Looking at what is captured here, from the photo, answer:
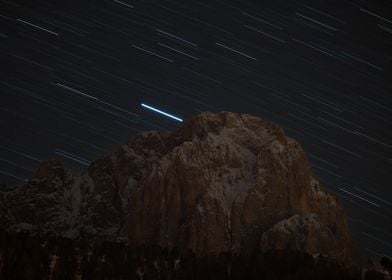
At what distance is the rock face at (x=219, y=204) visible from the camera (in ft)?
546

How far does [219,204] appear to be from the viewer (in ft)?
565

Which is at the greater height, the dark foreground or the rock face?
the rock face

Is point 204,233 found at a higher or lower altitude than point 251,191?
lower

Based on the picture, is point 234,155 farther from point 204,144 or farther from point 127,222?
point 127,222

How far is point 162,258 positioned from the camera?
13388cm

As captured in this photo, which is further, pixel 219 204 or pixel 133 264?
pixel 219 204

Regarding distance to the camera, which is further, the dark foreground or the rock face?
the rock face

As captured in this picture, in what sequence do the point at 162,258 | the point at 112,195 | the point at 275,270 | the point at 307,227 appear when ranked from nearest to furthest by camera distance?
the point at 275,270 → the point at 162,258 → the point at 307,227 → the point at 112,195

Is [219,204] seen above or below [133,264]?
above

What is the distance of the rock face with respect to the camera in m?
166

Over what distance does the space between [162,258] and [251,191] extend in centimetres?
4794

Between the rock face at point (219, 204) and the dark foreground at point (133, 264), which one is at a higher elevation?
the rock face at point (219, 204)

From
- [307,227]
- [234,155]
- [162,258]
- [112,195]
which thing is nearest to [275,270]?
[162,258]

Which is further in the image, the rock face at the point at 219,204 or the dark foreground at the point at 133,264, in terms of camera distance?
the rock face at the point at 219,204
